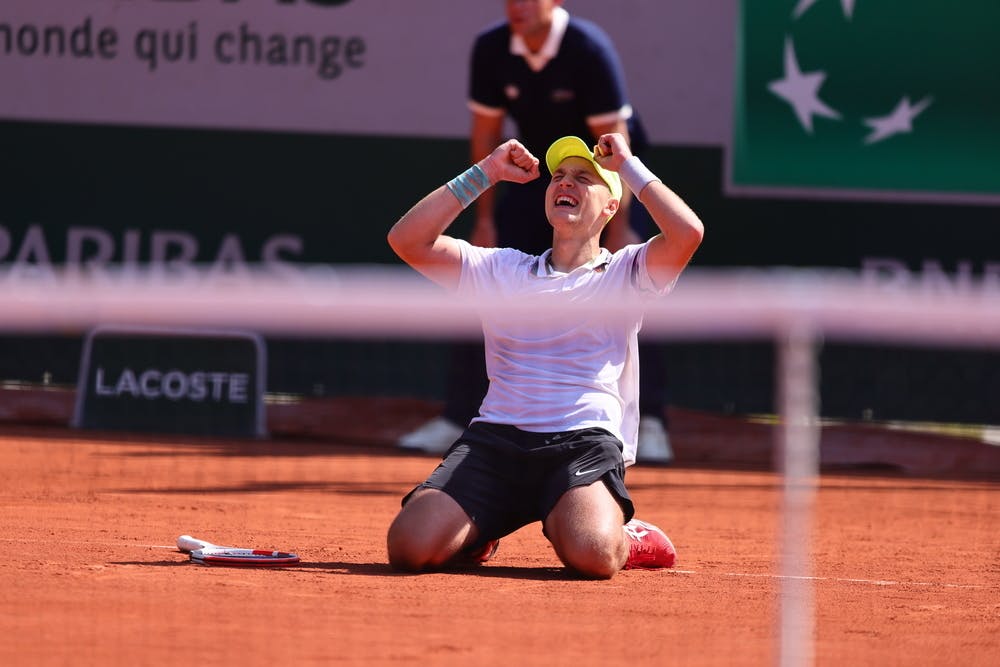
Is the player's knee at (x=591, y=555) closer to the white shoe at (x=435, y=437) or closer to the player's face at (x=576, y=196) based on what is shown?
the player's face at (x=576, y=196)

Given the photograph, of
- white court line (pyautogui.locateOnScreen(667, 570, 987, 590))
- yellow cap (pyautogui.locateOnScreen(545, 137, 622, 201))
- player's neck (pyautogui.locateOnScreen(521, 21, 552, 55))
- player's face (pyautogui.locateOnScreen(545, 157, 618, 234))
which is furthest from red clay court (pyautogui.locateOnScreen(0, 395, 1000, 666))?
player's neck (pyautogui.locateOnScreen(521, 21, 552, 55))

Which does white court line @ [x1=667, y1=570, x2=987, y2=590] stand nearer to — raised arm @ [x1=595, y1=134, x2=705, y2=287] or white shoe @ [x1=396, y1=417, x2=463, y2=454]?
raised arm @ [x1=595, y1=134, x2=705, y2=287]

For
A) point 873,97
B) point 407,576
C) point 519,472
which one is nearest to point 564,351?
point 519,472

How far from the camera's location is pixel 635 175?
5.16 meters

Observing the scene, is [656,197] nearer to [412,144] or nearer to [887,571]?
[887,571]

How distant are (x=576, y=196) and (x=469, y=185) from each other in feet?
1.08

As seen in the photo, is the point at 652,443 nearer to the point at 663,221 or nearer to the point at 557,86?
the point at 557,86

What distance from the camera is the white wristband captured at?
5.14m

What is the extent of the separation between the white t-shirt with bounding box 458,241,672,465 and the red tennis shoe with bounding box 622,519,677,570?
0.27 metres

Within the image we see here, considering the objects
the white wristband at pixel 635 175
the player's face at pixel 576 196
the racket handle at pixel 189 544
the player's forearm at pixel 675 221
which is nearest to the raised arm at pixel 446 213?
the player's face at pixel 576 196

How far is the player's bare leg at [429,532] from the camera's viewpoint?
5.14 m

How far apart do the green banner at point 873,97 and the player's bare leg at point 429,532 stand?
5.33 m

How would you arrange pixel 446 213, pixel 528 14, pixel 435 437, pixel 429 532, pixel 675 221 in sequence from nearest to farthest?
pixel 675 221 → pixel 429 532 → pixel 446 213 → pixel 528 14 → pixel 435 437

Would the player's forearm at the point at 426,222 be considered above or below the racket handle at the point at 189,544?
above
